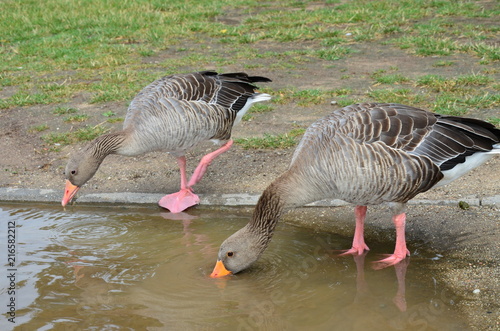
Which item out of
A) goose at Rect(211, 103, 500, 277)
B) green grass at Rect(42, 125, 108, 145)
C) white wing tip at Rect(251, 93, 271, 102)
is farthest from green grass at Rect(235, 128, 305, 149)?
goose at Rect(211, 103, 500, 277)

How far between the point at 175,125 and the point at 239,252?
6.17 ft

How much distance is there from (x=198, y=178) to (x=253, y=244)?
2.02 m

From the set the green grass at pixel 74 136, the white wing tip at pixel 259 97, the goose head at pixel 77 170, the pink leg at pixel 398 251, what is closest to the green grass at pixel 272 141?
the white wing tip at pixel 259 97

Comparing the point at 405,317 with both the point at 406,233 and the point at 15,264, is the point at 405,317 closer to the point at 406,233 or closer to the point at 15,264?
the point at 406,233

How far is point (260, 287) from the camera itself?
15.7 ft

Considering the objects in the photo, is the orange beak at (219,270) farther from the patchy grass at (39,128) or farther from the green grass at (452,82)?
the green grass at (452,82)

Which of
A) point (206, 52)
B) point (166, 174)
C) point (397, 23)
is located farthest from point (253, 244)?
point (397, 23)

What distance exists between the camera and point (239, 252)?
15.9 feet

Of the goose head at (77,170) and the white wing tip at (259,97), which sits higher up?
the white wing tip at (259,97)

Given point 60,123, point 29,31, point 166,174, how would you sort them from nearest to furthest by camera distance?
point 166,174, point 60,123, point 29,31

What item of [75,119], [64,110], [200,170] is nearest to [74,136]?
[75,119]

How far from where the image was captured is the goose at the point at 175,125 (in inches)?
237

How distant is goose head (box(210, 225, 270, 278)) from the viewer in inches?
191

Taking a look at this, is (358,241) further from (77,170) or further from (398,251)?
(77,170)
